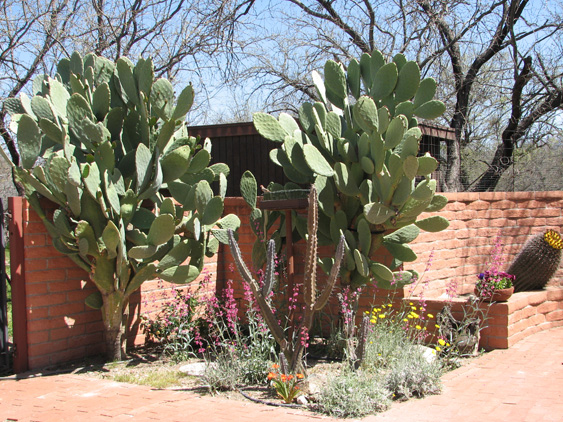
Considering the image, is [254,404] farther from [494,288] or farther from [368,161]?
[494,288]

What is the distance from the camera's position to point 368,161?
6438 mm

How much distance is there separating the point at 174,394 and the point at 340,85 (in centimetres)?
383

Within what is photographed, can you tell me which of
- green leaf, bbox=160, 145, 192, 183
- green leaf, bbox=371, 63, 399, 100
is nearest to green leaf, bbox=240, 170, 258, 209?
green leaf, bbox=160, 145, 192, 183

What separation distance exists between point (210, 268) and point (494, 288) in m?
3.65

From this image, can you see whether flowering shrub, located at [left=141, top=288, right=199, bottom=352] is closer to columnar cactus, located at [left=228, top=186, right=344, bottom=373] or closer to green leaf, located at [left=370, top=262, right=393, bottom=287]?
columnar cactus, located at [left=228, top=186, right=344, bottom=373]

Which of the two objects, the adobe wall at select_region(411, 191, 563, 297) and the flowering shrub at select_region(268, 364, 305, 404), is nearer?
the flowering shrub at select_region(268, 364, 305, 404)

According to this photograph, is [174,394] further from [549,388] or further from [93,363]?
[549,388]

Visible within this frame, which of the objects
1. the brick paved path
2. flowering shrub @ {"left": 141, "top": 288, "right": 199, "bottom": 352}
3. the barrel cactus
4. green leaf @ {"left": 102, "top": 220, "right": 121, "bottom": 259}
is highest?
green leaf @ {"left": 102, "top": 220, "right": 121, "bottom": 259}

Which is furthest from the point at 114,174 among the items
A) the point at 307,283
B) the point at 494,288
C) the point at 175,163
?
the point at 494,288

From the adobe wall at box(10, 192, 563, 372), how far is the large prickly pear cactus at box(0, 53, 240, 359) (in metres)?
0.32

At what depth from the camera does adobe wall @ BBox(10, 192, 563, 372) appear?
20.9 ft

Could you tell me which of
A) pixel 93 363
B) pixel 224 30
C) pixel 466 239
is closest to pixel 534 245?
pixel 466 239

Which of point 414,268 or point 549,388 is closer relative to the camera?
point 549,388

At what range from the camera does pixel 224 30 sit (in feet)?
43.9
